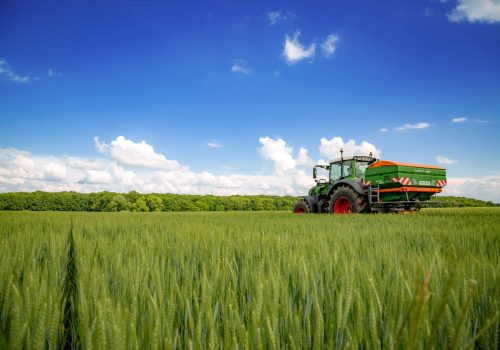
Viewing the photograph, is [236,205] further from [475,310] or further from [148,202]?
[475,310]

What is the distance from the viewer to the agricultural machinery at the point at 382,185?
877cm

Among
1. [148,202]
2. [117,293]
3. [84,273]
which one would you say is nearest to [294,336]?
[117,293]

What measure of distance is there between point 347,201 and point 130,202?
32125mm

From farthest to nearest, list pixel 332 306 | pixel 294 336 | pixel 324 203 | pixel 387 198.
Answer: pixel 324 203
pixel 387 198
pixel 332 306
pixel 294 336

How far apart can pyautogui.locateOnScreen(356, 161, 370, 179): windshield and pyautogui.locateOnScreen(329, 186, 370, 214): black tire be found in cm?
81

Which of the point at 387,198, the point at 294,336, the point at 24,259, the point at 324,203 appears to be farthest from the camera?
the point at 324,203

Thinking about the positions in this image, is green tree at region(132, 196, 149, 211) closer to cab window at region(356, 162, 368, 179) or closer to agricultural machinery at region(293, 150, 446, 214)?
agricultural machinery at region(293, 150, 446, 214)

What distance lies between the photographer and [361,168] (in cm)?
1045

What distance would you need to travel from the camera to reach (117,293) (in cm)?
133

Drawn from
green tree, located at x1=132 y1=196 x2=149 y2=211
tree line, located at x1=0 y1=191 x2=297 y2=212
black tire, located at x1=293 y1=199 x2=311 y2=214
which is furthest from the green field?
tree line, located at x1=0 y1=191 x2=297 y2=212

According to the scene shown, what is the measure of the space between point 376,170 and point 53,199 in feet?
131

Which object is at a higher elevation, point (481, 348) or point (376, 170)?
point (376, 170)

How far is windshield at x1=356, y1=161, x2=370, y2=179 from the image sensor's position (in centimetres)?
1030

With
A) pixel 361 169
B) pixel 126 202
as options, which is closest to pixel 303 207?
pixel 361 169
